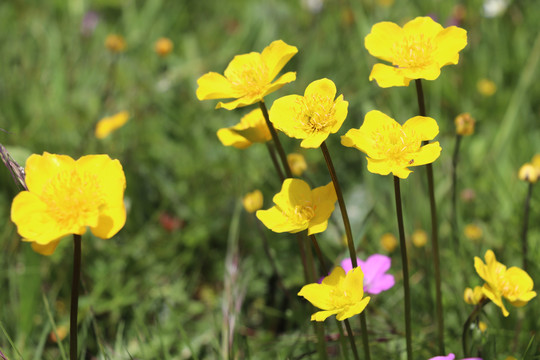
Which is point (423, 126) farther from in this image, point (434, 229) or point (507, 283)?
point (507, 283)

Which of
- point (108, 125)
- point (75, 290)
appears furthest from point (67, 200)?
point (108, 125)

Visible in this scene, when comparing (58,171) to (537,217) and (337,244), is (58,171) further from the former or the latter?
(537,217)

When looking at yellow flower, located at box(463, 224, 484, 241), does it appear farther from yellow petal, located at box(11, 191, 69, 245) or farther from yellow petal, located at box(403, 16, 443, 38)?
yellow petal, located at box(11, 191, 69, 245)

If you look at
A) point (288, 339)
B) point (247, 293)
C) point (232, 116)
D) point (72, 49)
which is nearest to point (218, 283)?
point (247, 293)

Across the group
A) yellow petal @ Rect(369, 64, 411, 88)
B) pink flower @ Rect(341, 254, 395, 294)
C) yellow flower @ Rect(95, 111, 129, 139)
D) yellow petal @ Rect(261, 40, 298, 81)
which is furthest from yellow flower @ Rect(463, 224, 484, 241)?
yellow flower @ Rect(95, 111, 129, 139)

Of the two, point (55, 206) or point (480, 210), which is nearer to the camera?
point (55, 206)

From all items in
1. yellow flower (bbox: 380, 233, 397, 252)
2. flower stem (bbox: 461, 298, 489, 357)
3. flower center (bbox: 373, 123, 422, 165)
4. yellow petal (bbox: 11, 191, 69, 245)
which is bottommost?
yellow flower (bbox: 380, 233, 397, 252)
